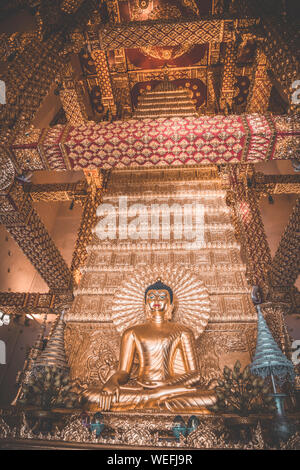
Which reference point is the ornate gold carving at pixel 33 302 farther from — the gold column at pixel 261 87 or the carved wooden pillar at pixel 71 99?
the gold column at pixel 261 87

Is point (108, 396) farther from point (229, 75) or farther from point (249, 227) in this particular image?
point (229, 75)

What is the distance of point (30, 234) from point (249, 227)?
4.39 m

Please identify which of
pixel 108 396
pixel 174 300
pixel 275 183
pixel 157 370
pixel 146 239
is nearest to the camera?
pixel 108 396

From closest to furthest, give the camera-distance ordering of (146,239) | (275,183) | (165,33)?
(146,239) < (165,33) < (275,183)

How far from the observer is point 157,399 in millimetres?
2643

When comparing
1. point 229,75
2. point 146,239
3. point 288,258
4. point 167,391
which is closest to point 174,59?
A: point 229,75

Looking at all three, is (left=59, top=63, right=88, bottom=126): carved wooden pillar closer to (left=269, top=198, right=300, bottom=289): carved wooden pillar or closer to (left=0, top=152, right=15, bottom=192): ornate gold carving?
(left=0, top=152, right=15, bottom=192): ornate gold carving

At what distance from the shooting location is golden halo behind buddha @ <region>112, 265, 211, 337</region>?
3570 millimetres

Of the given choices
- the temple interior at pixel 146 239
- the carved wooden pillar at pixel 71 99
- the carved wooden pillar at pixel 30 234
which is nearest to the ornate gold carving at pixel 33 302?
the temple interior at pixel 146 239

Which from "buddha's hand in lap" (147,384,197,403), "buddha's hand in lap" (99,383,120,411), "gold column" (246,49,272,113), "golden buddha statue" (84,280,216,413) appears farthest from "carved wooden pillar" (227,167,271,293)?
"buddha's hand in lap" (99,383,120,411)

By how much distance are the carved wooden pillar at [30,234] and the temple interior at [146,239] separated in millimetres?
25

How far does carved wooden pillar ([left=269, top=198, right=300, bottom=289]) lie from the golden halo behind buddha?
5.06 ft

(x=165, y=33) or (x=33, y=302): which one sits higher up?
(x=165, y=33)

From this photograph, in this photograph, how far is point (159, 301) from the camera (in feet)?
10.9
